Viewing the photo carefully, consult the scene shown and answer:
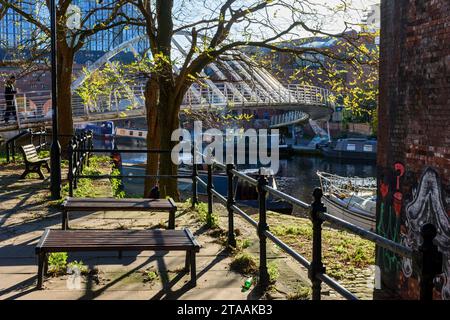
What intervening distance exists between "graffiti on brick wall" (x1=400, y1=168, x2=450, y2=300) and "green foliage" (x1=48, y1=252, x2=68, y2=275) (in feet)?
11.9

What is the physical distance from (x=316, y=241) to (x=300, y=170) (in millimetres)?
46566

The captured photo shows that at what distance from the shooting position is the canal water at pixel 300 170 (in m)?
36.3

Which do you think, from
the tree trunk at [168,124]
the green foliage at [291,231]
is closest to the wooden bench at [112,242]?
the green foliage at [291,231]

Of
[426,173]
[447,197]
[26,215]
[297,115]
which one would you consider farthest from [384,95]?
[297,115]

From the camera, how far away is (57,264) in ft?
18.1

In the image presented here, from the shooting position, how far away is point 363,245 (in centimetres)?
838

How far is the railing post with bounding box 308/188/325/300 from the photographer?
3857mm

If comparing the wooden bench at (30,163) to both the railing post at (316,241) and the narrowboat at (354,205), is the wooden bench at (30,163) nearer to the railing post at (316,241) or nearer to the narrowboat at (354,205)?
the railing post at (316,241)

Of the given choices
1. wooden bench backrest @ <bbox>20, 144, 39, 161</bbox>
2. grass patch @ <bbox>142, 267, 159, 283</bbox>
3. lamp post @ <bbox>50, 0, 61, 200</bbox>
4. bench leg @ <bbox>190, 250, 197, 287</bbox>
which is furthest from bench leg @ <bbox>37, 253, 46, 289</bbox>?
wooden bench backrest @ <bbox>20, 144, 39, 161</bbox>

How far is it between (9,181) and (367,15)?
8764 millimetres

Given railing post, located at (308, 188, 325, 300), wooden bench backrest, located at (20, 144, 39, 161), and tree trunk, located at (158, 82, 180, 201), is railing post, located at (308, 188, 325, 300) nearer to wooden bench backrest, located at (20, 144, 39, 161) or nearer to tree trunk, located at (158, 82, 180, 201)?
tree trunk, located at (158, 82, 180, 201)

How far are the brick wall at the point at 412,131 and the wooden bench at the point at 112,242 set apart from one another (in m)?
2.77

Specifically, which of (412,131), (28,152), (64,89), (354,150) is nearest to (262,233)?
(412,131)

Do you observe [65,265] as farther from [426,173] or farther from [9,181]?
[9,181]
